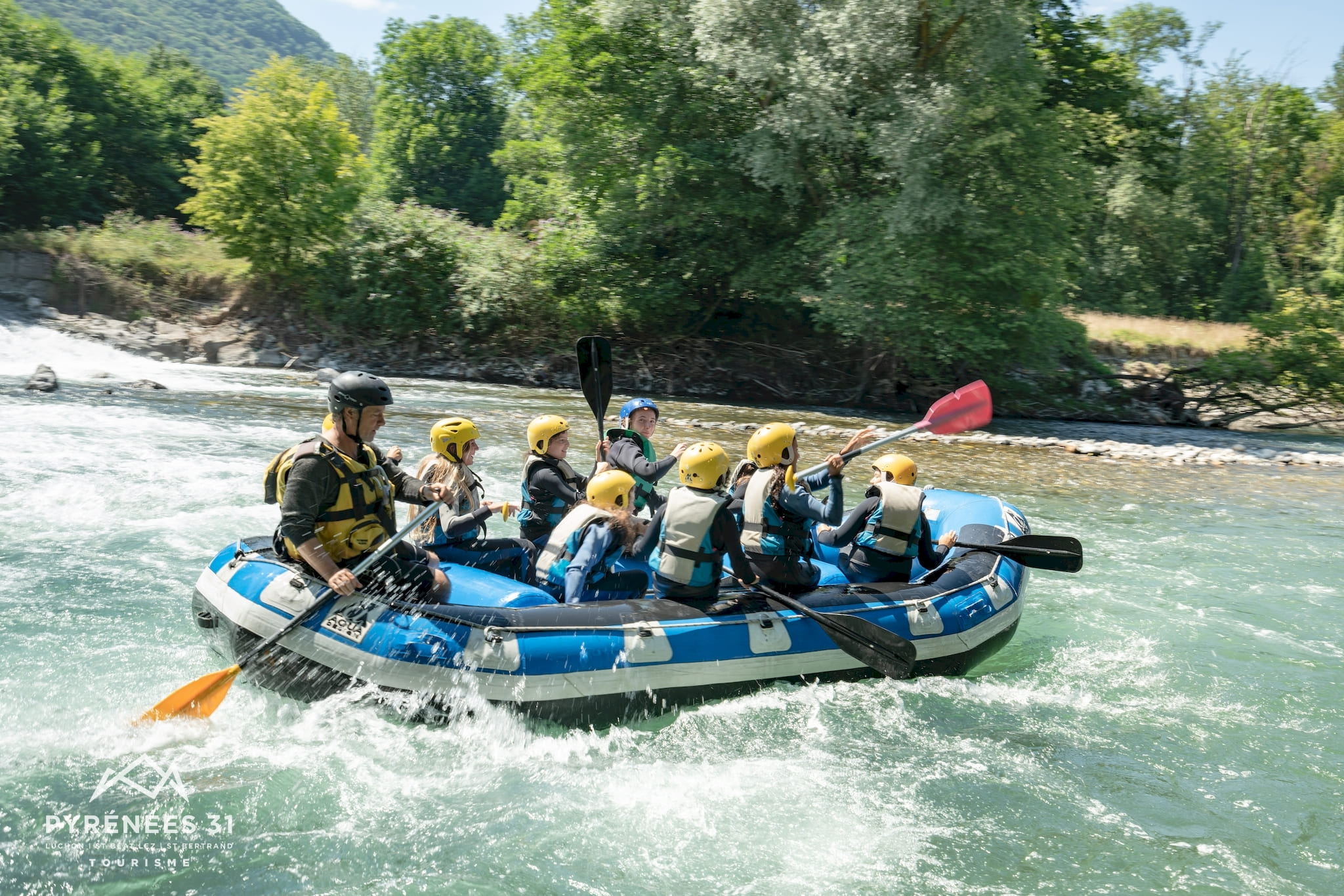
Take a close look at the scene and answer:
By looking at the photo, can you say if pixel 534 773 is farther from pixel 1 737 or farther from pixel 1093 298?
pixel 1093 298

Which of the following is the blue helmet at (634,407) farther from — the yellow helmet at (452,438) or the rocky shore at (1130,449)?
the rocky shore at (1130,449)

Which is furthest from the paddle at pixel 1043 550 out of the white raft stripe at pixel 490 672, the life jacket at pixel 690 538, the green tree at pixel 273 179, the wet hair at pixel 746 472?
the green tree at pixel 273 179

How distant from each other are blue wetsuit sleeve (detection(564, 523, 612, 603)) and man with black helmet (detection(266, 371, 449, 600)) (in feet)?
1.92

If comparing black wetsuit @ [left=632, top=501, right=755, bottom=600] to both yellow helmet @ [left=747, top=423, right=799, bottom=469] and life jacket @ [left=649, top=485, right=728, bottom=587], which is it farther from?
yellow helmet @ [left=747, top=423, right=799, bottom=469]

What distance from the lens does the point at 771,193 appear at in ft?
55.1

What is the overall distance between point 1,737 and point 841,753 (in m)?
3.66

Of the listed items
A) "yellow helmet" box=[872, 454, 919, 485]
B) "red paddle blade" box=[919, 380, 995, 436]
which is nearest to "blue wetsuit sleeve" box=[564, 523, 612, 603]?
"yellow helmet" box=[872, 454, 919, 485]

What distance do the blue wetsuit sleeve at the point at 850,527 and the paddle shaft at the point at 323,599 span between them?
209 cm

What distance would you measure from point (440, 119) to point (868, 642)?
32925 millimetres

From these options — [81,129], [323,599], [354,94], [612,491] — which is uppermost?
[354,94]

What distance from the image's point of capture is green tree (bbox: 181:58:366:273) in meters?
20.4

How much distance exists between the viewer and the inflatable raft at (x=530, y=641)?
4.15 metres

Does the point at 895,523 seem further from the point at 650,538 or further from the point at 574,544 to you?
the point at 574,544

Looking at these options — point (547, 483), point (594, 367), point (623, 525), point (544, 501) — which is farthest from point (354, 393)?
point (594, 367)
